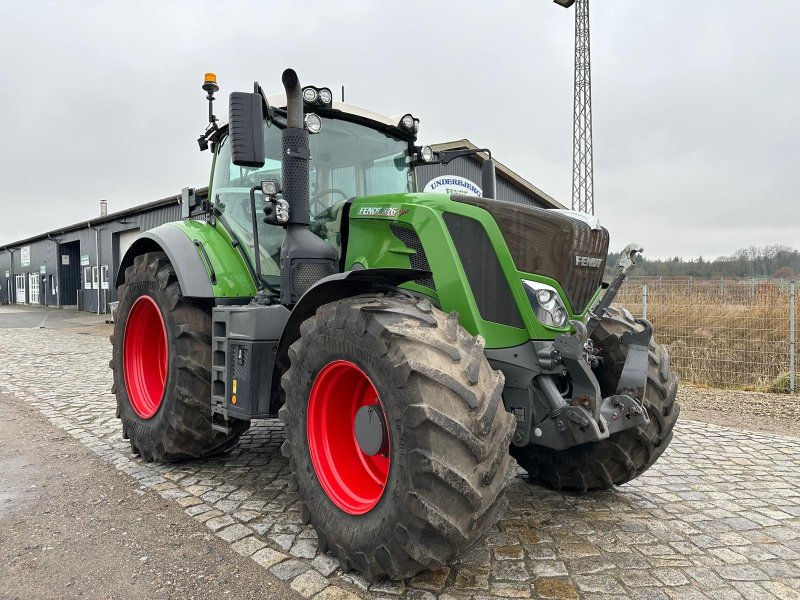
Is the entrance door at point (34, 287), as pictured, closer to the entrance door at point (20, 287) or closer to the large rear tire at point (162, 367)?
the entrance door at point (20, 287)

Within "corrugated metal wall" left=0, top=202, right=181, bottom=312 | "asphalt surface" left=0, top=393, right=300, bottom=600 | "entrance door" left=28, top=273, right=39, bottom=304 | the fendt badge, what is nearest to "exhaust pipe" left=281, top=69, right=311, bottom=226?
the fendt badge

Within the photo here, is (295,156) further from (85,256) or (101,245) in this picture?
(85,256)

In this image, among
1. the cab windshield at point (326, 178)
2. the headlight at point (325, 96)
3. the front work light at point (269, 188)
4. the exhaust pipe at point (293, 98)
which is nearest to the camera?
the exhaust pipe at point (293, 98)

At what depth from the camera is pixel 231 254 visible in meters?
4.36

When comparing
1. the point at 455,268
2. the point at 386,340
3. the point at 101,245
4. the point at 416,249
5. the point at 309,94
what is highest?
the point at 101,245

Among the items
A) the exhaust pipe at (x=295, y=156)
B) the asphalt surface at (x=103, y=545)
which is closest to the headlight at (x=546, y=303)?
the exhaust pipe at (x=295, y=156)

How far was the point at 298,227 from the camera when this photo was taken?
12.3ft

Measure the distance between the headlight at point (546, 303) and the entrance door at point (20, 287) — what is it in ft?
156

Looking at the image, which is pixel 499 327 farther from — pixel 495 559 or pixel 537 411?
pixel 495 559

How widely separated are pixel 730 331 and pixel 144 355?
7990mm

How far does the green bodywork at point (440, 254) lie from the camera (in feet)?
9.82

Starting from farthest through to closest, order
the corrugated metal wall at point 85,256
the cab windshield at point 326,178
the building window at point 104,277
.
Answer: the building window at point 104,277 < the corrugated metal wall at point 85,256 < the cab windshield at point 326,178

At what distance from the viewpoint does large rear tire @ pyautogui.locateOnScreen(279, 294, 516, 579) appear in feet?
7.73

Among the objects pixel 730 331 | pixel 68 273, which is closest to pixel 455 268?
pixel 730 331
